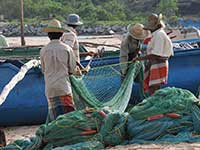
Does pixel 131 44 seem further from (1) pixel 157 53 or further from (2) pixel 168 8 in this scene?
(2) pixel 168 8

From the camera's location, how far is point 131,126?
5910 millimetres

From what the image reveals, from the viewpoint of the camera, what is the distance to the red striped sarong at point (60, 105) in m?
6.36

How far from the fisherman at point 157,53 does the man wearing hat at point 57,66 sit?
1581 mm

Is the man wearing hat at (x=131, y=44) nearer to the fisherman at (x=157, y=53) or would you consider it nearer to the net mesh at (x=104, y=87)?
the net mesh at (x=104, y=87)

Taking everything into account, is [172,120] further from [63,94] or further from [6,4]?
[6,4]

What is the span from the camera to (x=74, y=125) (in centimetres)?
591

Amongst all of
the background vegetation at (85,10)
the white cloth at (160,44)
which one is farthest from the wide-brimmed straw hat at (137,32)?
the background vegetation at (85,10)

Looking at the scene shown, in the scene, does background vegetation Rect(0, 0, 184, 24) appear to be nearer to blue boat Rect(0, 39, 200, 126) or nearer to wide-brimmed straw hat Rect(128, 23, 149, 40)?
blue boat Rect(0, 39, 200, 126)

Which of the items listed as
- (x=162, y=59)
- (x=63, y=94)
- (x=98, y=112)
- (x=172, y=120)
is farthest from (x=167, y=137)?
(x=162, y=59)

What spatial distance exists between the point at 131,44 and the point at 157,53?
3.35ft

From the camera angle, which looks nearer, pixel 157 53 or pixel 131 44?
pixel 157 53

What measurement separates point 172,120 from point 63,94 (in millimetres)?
1318

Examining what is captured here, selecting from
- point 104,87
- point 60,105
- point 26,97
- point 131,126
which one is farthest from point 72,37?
point 26,97

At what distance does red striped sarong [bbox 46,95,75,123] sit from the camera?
636cm
